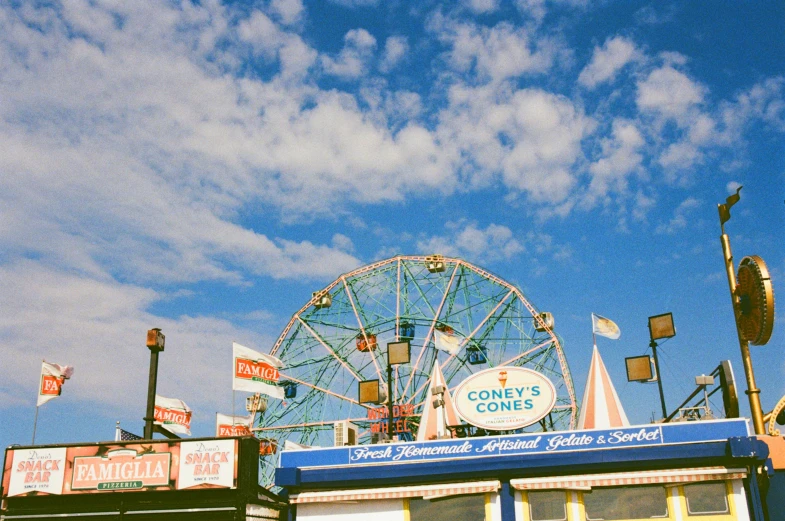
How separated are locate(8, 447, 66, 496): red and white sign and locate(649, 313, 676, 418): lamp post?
2204 cm

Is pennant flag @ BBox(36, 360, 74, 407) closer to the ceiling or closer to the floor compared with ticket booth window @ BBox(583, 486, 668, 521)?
closer to the ceiling

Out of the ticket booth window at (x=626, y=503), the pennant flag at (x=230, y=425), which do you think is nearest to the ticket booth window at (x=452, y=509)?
the ticket booth window at (x=626, y=503)

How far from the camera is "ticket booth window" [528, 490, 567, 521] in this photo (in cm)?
1975

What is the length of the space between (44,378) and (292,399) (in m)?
24.8

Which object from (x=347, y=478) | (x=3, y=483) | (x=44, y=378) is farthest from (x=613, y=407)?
(x=44, y=378)

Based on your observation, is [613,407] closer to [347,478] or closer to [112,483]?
[347,478]

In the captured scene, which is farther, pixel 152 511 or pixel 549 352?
pixel 549 352

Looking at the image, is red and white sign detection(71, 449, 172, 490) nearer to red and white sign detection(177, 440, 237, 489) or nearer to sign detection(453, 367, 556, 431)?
red and white sign detection(177, 440, 237, 489)

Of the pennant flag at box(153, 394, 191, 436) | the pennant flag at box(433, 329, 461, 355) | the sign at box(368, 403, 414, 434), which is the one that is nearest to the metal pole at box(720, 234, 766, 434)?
the pennant flag at box(433, 329, 461, 355)

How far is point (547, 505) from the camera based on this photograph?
19891mm

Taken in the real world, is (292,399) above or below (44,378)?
above

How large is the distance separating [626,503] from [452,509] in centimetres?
468

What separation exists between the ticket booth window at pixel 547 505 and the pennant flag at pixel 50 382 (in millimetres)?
20528

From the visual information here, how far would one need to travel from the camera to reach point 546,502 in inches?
784
